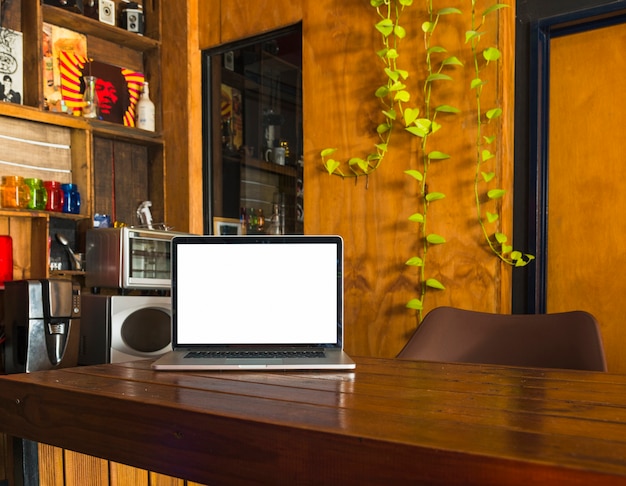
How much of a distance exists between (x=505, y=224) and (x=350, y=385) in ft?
5.12

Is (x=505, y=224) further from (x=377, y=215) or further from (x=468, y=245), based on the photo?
(x=377, y=215)

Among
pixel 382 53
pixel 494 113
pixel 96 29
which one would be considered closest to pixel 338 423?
pixel 494 113

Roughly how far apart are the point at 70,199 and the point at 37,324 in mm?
1101

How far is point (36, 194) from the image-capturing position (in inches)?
117

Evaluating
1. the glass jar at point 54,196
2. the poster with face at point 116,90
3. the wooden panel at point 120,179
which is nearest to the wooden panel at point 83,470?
the glass jar at point 54,196

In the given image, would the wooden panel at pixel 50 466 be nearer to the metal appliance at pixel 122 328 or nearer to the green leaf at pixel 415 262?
the metal appliance at pixel 122 328

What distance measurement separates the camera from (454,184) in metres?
2.58

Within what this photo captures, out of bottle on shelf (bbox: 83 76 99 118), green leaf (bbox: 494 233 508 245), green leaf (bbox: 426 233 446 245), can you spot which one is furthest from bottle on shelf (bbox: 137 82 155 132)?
green leaf (bbox: 494 233 508 245)

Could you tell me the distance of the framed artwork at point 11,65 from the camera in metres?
2.94

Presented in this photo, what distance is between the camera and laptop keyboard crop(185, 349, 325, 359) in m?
1.39

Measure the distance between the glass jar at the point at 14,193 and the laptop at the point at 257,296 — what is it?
5.73 ft

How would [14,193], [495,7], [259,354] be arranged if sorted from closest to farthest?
[259,354]
[495,7]
[14,193]

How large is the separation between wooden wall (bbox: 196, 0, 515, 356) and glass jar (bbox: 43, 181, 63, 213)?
3.91 feet

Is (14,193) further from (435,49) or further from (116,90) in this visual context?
(435,49)
